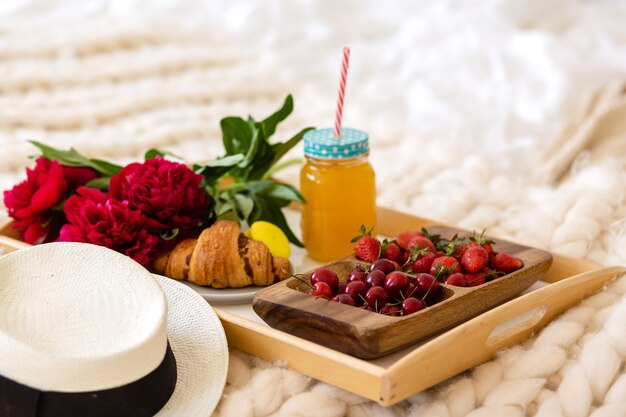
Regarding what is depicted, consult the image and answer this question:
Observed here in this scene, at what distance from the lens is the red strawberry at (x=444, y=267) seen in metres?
0.95

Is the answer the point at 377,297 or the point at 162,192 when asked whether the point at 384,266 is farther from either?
the point at 162,192

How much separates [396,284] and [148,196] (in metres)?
0.35

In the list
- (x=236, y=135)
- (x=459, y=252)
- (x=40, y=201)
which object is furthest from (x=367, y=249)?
(x=40, y=201)

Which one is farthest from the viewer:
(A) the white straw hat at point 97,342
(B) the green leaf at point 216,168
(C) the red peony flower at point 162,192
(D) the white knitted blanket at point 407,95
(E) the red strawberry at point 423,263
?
(D) the white knitted blanket at point 407,95

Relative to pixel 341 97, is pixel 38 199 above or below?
below

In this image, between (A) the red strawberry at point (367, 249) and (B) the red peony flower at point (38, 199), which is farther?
(B) the red peony flower at point (38, 199)

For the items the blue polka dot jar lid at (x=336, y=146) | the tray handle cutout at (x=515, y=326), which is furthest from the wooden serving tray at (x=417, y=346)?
the blue polka dot jar lid at (x=336, y=146)

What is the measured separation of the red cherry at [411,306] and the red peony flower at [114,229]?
33cm

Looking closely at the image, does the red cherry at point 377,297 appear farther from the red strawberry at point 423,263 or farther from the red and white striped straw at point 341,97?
the red and white striped straw at point 341,97

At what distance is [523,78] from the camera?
1872mm

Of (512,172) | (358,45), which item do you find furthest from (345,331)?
(358,45)

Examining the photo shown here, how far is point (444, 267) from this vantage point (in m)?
0.95

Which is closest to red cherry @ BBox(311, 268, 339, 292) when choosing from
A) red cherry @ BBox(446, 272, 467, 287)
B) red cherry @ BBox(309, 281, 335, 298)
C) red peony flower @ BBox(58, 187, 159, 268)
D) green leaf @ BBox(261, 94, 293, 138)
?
red cherry @ BBox(309, 281, 335, 298)

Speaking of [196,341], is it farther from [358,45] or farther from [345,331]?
[358,45]
